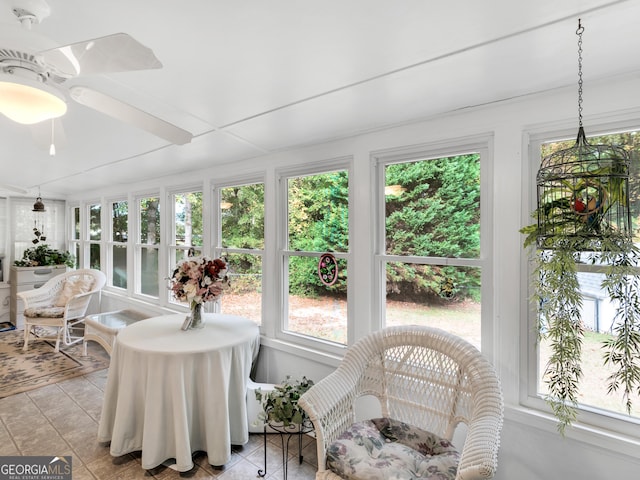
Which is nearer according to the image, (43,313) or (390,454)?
(390,454)

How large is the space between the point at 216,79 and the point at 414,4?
1.00 m

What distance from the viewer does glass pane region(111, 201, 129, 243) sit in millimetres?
4773

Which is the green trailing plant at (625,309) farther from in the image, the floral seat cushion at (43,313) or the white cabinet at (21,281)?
the white cabinet at (21,281)

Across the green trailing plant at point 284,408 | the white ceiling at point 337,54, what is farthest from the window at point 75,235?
the green trailing plant at point 284,408

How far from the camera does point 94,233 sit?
5.50 meters

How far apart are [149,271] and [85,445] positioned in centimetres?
252

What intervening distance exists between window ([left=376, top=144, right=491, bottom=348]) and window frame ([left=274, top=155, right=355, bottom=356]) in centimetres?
24

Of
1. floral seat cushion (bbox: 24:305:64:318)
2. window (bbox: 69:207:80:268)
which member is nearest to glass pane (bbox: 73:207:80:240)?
window (bbox: 69:207:80:268)

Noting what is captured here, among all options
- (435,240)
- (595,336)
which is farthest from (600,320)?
(435,240)

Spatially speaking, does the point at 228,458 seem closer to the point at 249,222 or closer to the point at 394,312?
the point at 394,312

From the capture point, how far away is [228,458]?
2.04 metres

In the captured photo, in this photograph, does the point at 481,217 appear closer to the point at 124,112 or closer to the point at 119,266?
the point at 124,112

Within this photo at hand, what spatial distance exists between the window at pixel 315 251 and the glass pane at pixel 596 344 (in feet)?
4.69

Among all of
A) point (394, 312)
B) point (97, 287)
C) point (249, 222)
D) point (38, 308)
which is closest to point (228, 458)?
point (394, 312)
